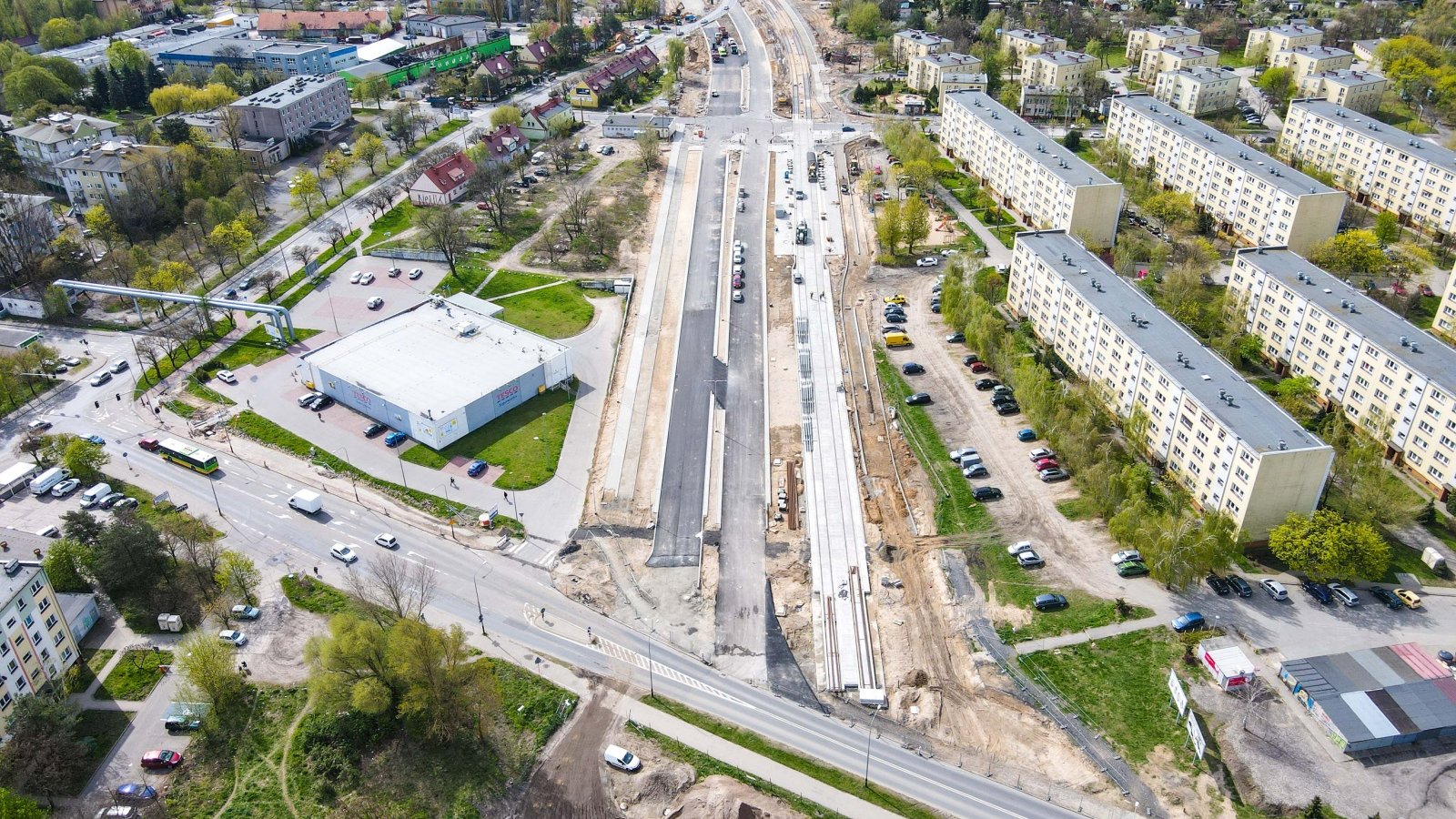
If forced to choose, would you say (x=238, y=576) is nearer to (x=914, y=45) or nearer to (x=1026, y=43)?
(x=914, y=45)

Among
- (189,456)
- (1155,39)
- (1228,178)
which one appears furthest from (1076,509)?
(1155,39)

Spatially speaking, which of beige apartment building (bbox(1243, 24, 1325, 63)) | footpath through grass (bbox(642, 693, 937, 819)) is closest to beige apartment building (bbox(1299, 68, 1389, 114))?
beige apartment building (bbox(1243, 24, 1325, 63))

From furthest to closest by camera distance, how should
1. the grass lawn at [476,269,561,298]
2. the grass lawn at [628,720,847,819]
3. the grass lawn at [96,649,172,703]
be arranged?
the grass lawn at [476,269,561,298] < the grass lawn at [96,649,172,703] < the grass lawn at [628,720,847,819]

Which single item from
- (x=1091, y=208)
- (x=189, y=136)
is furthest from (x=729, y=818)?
(x=189, y=136)

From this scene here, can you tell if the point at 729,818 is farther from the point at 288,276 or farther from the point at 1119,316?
the point at 288,276

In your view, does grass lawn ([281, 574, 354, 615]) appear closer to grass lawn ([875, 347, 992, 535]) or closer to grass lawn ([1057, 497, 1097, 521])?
grass lawn ([875, 347, 992, 535])

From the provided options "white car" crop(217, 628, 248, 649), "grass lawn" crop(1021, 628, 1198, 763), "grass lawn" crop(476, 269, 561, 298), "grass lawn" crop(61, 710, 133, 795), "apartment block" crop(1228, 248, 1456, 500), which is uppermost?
"apartment block" crop(1228, 248, 1456, 500)

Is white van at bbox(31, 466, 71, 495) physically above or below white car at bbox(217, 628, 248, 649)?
above
